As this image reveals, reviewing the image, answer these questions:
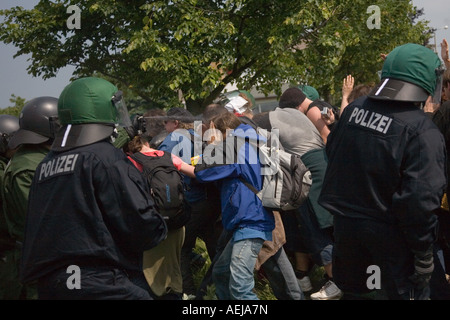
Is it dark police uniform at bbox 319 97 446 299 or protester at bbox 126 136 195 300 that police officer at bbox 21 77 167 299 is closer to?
dark police uniform at bbox 319 97 446 299

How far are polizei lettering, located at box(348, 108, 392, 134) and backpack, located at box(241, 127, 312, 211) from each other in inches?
43.7

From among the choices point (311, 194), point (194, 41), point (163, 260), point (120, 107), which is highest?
point (194, 41)

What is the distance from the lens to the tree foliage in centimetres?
1284

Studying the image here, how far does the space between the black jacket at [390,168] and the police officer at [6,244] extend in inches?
94.0

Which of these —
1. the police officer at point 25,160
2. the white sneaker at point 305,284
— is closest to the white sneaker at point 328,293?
the white sneaker at point 305,284

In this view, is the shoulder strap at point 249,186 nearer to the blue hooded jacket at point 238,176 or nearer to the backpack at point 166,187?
the blue hooded jacket at point 238,176

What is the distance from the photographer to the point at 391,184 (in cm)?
303

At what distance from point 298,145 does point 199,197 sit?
1.02m

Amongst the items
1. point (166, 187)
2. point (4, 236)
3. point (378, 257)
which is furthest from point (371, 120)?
point (4, 236)

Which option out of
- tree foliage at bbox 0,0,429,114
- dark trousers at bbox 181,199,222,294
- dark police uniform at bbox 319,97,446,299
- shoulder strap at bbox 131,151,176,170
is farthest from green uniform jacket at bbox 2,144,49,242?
tree foliage at bbox 0,0,429,114

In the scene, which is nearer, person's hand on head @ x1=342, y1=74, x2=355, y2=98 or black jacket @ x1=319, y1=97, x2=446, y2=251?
black jacket @ x1=319, y1=97, x2=446, y2=251

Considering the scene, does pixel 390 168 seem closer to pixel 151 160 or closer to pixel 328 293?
pixel 151 160

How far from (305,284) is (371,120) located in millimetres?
2748

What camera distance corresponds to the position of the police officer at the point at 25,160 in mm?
3797
